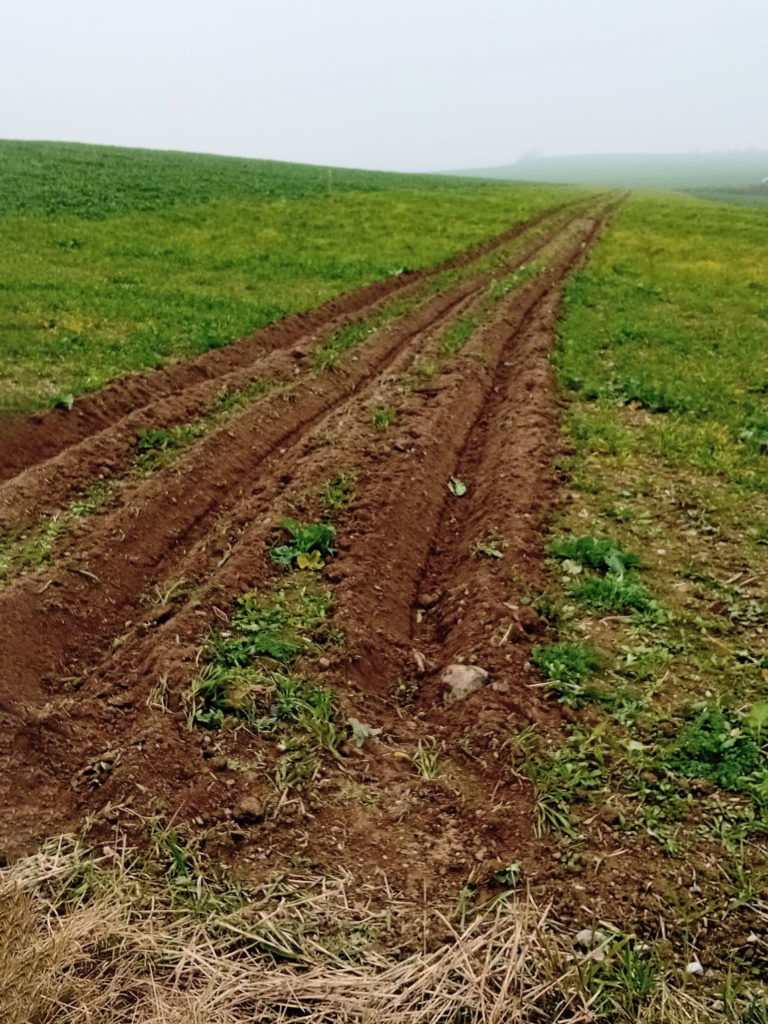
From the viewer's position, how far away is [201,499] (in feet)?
24.7

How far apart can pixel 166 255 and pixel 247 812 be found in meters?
17.0

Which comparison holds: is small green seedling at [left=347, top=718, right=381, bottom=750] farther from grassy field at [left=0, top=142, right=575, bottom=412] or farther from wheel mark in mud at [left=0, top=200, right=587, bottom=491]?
grassy field at [left=0, top=142, right=575, bottom=412]

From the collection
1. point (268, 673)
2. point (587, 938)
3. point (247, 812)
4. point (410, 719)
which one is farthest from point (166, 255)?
point (587, 938)

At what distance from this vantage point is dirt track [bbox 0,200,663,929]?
162 inches

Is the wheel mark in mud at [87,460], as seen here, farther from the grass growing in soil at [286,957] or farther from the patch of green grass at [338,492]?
the grass growing in soil at [286,957]

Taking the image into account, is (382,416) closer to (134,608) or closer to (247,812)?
(134,608)

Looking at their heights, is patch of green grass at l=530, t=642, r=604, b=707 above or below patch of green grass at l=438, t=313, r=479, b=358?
below

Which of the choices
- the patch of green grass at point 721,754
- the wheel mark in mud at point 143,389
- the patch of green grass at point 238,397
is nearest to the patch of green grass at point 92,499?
the wheel mark in mud at point 143,389

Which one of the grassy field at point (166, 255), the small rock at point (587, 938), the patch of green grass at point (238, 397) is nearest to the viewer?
the small rock at point (587, 938)

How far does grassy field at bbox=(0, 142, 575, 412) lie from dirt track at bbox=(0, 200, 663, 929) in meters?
1.55

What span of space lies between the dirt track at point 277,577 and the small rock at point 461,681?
81 mm

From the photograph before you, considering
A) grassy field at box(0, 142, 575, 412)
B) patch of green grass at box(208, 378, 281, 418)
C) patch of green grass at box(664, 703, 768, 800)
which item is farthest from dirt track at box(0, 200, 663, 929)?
grassy field at box(0, 142, 575, 412)

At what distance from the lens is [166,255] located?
18.6 meters

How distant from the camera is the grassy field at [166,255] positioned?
11.7 meters
